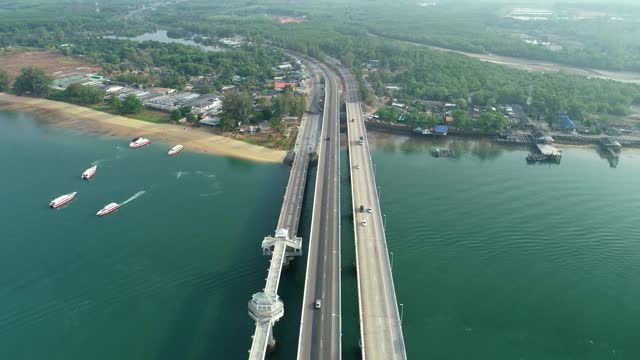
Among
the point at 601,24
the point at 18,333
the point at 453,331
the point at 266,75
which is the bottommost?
the point at 18,333

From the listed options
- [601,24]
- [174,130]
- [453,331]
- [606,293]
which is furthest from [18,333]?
[601,24]

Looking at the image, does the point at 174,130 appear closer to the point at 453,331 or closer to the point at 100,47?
the point at 453,331

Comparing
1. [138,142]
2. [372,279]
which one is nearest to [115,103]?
[138,142]

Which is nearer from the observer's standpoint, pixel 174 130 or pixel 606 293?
pixel 606 293

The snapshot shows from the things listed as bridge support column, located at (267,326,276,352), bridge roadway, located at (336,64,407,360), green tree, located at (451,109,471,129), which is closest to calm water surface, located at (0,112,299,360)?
bridge support column, located at (267,326,276,352)

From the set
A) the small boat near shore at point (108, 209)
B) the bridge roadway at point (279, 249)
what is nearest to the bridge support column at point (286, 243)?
the bridge roadway at point (279, 249)

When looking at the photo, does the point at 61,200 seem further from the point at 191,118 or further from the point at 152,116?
the point at 152,116

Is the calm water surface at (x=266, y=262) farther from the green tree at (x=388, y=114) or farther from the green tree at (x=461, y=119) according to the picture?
the green tree at (x=388, y=114)
